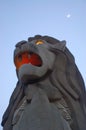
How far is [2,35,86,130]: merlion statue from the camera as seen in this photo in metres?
4.66

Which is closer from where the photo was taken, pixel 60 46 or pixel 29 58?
pixel 29 58

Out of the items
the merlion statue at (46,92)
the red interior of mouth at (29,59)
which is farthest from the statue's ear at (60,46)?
the red interior of mouth at (29,59)

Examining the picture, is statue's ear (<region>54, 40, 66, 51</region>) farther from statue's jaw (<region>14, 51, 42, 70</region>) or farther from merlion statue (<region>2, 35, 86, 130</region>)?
statue's jaw (<region>14, 51, 42, 70</region>)

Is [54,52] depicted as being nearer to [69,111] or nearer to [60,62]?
[60,62]

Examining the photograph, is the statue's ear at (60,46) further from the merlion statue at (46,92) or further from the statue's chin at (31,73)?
the statue's chin at (31,73)

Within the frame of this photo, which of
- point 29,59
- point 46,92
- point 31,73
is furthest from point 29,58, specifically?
point 46,92

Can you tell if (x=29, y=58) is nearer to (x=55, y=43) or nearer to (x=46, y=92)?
(x=46, y=92)

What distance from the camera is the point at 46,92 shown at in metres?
4.96

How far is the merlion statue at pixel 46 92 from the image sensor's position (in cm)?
466

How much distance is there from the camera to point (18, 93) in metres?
5.41

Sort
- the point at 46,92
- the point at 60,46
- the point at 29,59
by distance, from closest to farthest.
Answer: the point at 46,92, the point at 29,59, the point at 60,46

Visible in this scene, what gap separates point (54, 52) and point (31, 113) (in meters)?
1.34

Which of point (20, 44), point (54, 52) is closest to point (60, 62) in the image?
point (54, 52)

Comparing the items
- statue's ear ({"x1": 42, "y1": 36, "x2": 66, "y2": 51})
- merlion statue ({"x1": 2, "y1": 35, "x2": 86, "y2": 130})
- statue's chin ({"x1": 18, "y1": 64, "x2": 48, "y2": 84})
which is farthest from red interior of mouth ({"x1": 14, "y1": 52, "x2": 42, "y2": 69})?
statue's ear ({"x1": 42, "y1": 36, "x2": 66, "y2": 51})
